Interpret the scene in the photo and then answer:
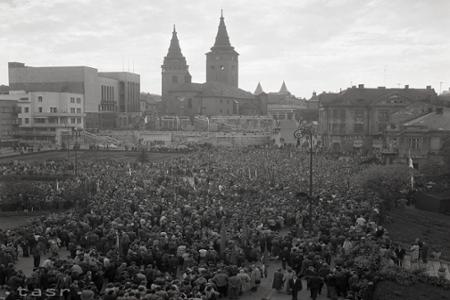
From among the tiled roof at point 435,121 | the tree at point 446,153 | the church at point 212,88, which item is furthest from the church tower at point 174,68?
the tree at point 446,153

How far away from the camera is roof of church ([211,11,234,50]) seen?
125375 mm

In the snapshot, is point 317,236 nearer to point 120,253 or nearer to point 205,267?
point 205,267

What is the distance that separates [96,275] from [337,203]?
15.0m

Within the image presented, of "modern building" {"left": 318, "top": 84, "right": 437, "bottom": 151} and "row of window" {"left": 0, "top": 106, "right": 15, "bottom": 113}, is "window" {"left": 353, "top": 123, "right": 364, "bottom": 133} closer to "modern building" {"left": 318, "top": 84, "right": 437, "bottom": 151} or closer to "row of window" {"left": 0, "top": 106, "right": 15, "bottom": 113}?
"modern building" {"left": 318, "top": 84, "right": 437, "bottom": 151}

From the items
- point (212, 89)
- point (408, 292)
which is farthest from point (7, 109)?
point (408, 292)

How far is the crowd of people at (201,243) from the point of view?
15789mm

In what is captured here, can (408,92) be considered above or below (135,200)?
above

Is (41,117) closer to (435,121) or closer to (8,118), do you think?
(8,118)

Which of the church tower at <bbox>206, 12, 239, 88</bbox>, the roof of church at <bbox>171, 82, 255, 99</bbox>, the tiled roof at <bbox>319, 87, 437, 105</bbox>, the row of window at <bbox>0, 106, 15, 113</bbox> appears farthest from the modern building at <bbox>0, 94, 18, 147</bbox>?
the church tower at <bbox>206, 12, 239, 88</bbox>

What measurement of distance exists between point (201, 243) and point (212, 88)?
311 feet

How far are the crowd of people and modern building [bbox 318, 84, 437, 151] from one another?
3534cm

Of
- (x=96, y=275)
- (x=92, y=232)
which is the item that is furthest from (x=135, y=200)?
(x=96, y=275)

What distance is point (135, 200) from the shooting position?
2866 centimetres

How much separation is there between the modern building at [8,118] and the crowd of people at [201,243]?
5444 centimetres
